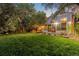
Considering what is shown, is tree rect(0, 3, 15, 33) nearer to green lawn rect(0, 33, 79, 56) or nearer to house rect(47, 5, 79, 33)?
green lawn rect(0, 33, 79, 56)

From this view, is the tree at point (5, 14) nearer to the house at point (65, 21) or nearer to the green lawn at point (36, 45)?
the green lawn at point (36, 45)

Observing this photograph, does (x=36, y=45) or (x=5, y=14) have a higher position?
(x=5, y=14)

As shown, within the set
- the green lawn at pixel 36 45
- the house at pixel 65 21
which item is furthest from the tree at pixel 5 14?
the house at pixel 65 21

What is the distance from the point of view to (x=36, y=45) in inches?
69.6

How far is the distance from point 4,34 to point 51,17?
46 centimetres

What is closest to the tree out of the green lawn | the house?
the green lawn

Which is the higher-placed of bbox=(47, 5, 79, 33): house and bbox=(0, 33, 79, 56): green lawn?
bbox=(47, 5, 79, 33): house

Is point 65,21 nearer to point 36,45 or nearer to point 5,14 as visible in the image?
point 36,45

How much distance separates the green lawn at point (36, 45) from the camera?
5.73ft

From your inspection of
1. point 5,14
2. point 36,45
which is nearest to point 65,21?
point 36,45

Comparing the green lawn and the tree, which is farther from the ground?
the tree

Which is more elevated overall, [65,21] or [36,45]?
[65,21]

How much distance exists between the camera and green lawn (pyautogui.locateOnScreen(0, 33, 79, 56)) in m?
1.75

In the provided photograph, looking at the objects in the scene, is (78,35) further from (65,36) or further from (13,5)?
(13,5)
